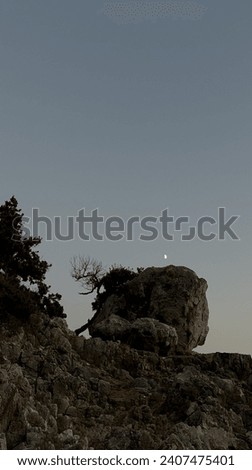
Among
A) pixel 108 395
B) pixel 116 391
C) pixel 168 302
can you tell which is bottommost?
pixel 108 395

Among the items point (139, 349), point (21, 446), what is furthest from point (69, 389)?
point (139, 349)

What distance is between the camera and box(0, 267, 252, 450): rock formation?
20.0m

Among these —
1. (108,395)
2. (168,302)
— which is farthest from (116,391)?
(168,302)

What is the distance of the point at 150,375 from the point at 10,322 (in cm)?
710

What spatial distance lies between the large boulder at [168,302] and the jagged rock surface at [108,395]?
8.50 meters

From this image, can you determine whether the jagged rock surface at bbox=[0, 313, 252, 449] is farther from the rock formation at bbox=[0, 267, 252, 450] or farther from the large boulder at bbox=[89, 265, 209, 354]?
the large boulder at bbox=[89, 265, 209, 354]

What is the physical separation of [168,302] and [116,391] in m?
15.7

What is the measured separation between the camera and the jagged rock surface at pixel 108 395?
783 inches

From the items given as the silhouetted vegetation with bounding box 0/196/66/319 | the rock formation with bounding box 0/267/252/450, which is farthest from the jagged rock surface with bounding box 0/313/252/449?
the silhouetted vegetation with bounding box 0/196/66/319

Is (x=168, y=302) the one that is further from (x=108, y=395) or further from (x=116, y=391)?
(x=108, y=395)

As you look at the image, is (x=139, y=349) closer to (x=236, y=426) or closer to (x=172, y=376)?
(x=172, y=376)

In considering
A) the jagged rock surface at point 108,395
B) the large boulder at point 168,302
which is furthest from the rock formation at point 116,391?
the large boulder at point 168,302

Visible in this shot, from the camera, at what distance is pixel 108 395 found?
24.4 meters
